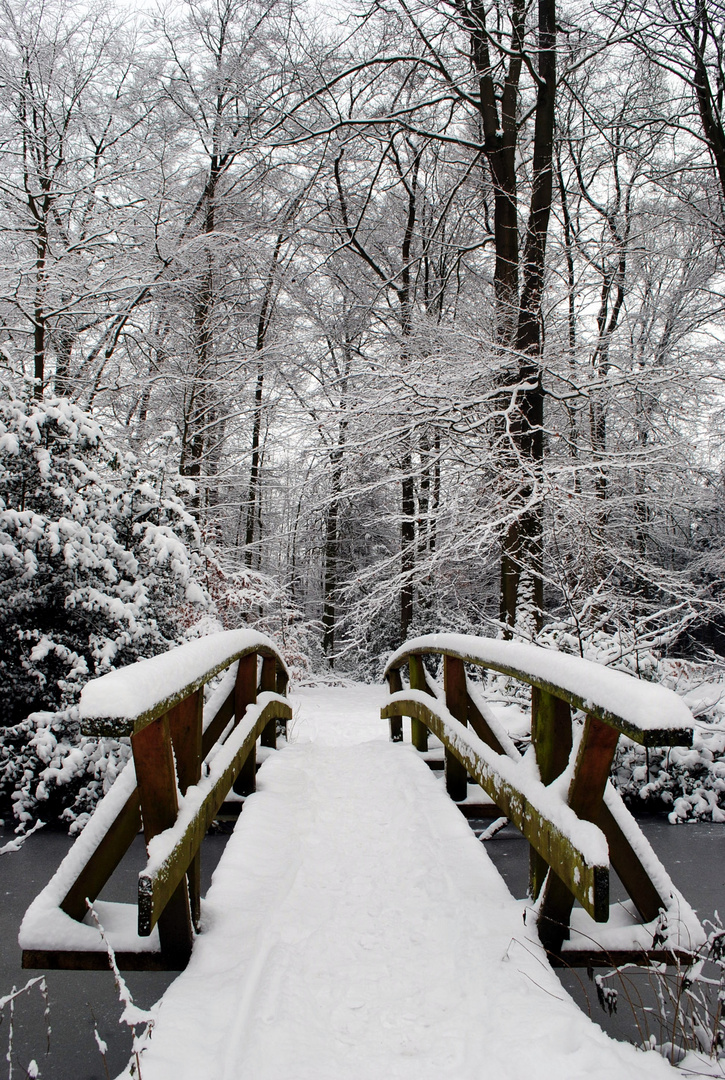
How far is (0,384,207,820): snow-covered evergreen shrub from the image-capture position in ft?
17.2

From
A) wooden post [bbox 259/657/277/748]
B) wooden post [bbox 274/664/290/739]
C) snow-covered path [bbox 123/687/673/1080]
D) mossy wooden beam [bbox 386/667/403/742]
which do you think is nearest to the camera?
snow-covered path [bbox 123/687/673/1080]

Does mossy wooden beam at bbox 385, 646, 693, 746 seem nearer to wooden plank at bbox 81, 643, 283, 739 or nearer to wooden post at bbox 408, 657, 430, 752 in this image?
wooden plank at bbox 81, 643, 283, 739

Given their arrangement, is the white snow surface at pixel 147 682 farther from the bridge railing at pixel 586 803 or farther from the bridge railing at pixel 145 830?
the bridge railing at pixel 586 803

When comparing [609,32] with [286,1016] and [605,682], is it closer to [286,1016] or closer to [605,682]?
[605,682]

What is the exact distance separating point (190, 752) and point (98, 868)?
1.74 ft

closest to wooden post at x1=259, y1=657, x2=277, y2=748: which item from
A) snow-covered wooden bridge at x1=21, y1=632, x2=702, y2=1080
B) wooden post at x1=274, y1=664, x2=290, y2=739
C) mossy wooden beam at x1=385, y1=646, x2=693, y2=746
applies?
wooden post at x1=274, y1=664, x2=290, y2=739

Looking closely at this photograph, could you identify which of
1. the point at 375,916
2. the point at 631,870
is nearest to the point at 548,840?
the point at 631,870

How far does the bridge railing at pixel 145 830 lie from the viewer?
1.89 meters

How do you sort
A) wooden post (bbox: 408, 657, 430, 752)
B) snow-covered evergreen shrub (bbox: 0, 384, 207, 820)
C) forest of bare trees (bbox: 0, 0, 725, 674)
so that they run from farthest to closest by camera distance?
forest of bare trees (bbox: 0, 0, 725, 674) → wooden post (bbox: 408, 657, 430, 752) → snow-covered evergreen shrub (bbox: 0, 384, 207, 820)

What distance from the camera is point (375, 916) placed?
9.14 feet

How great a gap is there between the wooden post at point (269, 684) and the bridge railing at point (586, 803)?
3.10 m

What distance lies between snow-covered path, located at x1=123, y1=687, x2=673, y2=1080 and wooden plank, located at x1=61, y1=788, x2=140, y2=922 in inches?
16.4

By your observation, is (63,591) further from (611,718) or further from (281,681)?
(611,718)

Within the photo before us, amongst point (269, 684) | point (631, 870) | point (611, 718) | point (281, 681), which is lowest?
point (281, 681)
